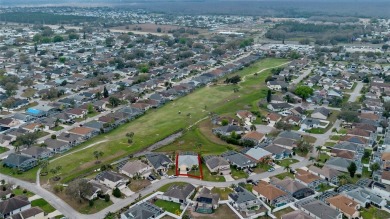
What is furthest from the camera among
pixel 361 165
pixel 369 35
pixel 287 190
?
pixel 369 35

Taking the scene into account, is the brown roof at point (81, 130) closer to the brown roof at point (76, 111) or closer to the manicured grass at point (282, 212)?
the brown roof at point (76, 111)

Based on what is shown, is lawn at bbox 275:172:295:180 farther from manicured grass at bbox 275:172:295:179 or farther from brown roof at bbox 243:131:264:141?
brown roof at bbox 243:131:264:141

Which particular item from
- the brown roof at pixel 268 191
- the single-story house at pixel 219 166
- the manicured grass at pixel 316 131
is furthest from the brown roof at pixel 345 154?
the single-story house at pixel 219 166

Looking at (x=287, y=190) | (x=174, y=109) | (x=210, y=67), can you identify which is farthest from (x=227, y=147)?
(x=210, y=67)

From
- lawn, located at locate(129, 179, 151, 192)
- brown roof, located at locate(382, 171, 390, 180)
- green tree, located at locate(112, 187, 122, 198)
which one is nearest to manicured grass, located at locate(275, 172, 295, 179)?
brown roof, located at locate(382, 171, 390, 180)

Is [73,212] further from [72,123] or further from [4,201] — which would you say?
[72,123]

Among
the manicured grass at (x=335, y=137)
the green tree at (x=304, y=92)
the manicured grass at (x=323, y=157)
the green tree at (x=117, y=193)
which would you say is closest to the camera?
the green tree at (x=117, y=193)
